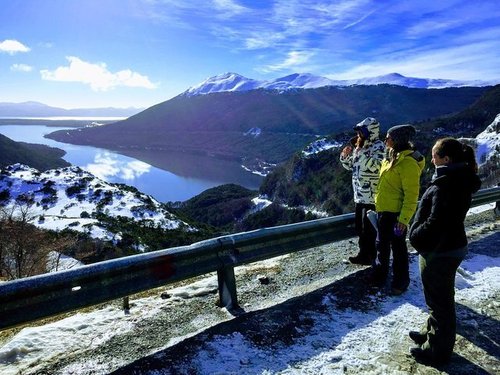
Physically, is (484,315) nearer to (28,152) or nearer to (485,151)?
(485,151)

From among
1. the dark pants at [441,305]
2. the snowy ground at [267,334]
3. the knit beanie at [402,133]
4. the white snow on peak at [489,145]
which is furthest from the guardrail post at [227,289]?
the white snow on peak at [489,145]

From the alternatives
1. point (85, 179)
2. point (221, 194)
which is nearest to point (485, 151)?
point (85, 179)

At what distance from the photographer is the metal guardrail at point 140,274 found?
3.15 meters

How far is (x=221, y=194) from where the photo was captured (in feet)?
412

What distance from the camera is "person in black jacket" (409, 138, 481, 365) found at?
3.29 m

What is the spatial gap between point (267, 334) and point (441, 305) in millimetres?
1507

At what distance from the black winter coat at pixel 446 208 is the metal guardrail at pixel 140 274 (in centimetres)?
189

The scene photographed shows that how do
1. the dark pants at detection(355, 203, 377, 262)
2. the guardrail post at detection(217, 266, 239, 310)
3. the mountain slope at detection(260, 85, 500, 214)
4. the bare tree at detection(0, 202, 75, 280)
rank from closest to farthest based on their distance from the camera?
the guardrail post at detection(217, 266, 239, 310) < the dark pants at detection(355, 203, 377, 262) < the bare tree at detection(0, 202, 75, 280) < the mountain slope at detection(260, 85, 500, 214)

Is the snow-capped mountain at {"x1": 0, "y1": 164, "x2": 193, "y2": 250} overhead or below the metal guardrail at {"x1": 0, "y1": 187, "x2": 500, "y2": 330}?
below

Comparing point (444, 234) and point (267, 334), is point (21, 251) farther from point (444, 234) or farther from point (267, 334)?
point (444, 234)

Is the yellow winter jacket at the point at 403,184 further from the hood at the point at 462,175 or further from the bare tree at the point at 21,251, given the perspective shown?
the bare tree at the point at 21,251

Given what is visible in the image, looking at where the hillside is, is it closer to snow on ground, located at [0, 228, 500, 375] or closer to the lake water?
the lake water

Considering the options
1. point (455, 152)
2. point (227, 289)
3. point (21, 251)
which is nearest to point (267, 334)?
point (227, 289)

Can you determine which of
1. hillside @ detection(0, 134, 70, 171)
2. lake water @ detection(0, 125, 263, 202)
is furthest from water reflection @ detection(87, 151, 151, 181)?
hillside @ detection(0, 134, 70, 171)
